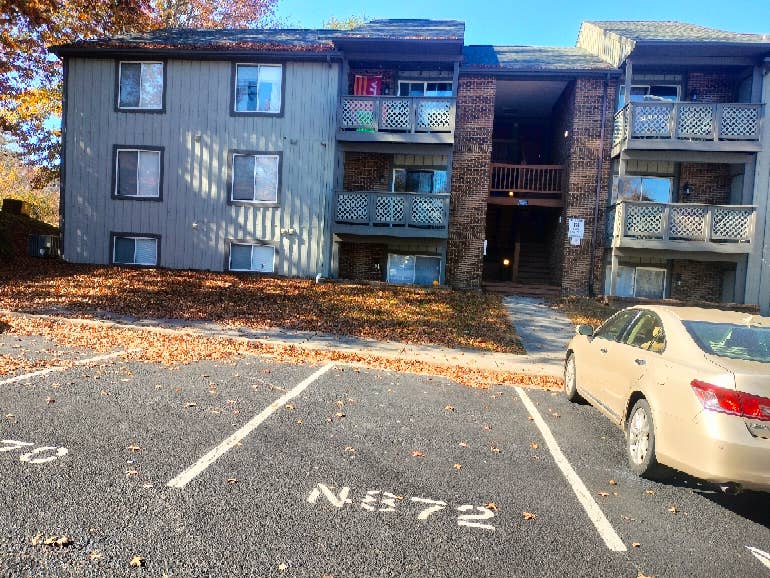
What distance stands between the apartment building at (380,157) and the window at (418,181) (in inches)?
2.1

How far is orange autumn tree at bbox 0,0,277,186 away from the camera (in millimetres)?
24666

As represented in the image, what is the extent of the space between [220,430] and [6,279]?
46.2ft

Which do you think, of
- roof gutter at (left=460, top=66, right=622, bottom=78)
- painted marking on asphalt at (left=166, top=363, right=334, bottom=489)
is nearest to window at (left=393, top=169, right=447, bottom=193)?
roof gutter at (left=460, top=66, right=622, bottom=78)

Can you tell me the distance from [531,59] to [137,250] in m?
16.3

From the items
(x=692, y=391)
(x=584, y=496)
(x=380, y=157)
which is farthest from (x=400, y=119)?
(x=584, y=496)

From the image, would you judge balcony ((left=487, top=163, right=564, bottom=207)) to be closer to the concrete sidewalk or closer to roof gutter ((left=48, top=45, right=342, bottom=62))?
roof gutter ((left=48, top=45, right=342, bottom=62))

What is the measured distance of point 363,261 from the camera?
1931 cm

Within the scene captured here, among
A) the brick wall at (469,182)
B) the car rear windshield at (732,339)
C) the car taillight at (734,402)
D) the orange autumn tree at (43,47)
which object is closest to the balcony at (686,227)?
the brick wall at (469,182)

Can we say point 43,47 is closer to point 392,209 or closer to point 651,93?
point 392,209

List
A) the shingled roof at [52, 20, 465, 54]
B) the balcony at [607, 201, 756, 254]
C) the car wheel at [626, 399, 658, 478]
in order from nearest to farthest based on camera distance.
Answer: the car wheel at [626, 399, 658, 478]
the balcony at [607, 201, 756, 254]
the shingled roof at [52, 20, 465, 54]

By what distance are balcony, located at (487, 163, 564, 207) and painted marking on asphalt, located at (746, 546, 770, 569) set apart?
1643 centimetres

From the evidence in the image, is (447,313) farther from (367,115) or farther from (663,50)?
(663,50)

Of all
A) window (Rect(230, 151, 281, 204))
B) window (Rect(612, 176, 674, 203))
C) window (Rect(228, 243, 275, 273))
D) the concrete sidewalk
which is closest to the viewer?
the concrete sidewalk

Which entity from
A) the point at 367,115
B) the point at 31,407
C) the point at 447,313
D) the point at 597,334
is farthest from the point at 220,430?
the point at 367,115
